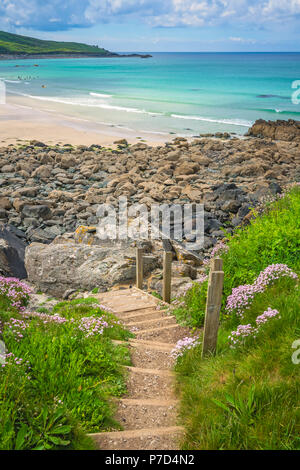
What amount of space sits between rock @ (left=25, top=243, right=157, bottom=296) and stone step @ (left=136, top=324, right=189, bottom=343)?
3451 millimetres

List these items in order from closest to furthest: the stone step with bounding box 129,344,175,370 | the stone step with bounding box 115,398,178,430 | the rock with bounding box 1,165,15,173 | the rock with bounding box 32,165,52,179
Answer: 1. the stone step with bounding box 115,398,178,430
2. the stone step with bounding box 129,344,175,370
3. the rock with bounding box 32,165,52,179
4. the rock with bounding box 1,165,15,173

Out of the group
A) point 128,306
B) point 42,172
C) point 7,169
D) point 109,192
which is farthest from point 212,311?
point 7,169

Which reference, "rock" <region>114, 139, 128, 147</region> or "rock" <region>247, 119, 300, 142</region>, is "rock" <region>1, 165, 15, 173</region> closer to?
"rock" <region>114, 139, 128, 147</region>

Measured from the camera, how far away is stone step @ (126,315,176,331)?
23.3ft

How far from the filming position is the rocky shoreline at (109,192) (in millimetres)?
10405

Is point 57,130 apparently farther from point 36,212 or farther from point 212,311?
point 212,311

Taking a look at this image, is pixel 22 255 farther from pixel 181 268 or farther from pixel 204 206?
pixel 204 206

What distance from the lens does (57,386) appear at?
386cm

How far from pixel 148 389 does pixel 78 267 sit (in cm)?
605

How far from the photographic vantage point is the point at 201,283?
6.66 meters

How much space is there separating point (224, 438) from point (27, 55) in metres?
224

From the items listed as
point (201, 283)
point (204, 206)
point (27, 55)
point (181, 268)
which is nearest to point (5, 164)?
point (204, 206)

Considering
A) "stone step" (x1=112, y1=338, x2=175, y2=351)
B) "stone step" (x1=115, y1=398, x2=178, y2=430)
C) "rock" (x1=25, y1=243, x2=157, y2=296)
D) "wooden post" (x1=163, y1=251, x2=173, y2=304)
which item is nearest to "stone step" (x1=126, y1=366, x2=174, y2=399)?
"stone step" (x1=115, y1=398, x2=178, y2=430)
